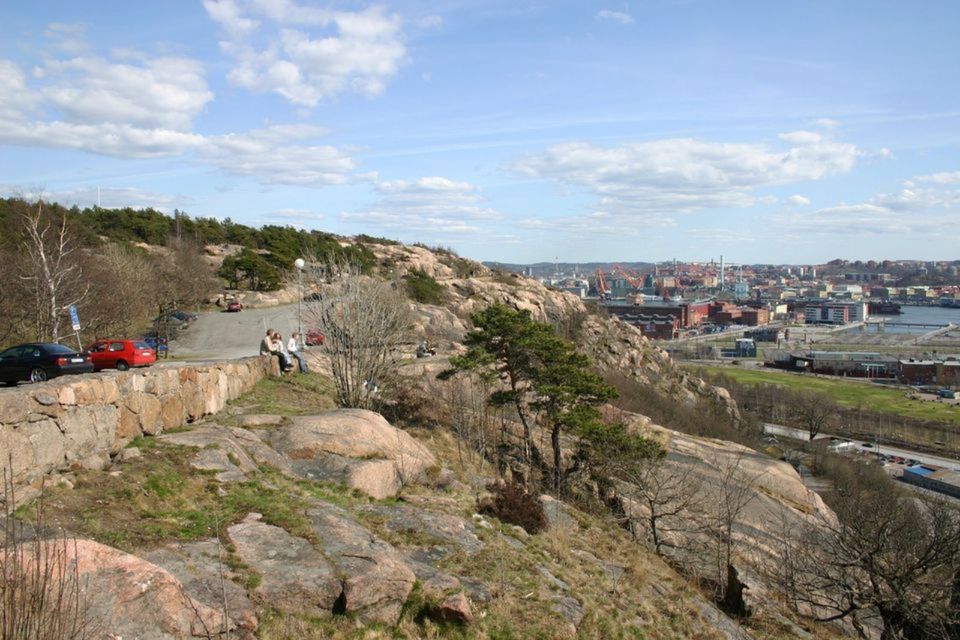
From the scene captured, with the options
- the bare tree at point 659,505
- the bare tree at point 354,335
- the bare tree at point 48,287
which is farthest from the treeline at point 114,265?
the bare tree at point 659,505

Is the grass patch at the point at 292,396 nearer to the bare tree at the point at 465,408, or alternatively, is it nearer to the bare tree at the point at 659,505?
the bare tree at the point at 465,408

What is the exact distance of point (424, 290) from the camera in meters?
50.8

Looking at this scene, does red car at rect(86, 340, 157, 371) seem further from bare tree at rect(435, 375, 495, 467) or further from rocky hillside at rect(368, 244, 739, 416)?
rocky hillside at rect(368, 244, 739, 416)

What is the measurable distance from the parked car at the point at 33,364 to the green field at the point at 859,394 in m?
75.5

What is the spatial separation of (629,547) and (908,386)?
99.5 metres

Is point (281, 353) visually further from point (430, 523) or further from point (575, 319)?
point (575, 319)

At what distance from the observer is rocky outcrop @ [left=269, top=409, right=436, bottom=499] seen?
40.0 feet

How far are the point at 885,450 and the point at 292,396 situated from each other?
2466 inches

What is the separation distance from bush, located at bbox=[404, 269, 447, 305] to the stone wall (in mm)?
36342

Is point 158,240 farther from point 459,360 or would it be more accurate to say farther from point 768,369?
point 768,369

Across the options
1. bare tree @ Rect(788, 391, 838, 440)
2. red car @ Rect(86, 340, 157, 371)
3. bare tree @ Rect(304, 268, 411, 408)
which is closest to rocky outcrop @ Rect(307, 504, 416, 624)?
bare tree @ Rect(304, 268, 411, 408)

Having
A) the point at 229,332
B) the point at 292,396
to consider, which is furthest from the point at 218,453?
the point at 229,332

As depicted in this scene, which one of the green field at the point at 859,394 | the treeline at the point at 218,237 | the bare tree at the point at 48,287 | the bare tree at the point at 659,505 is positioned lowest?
the green field at the point at 859,394

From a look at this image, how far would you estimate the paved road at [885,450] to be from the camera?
56906 millimetres
